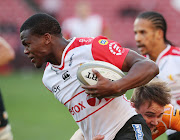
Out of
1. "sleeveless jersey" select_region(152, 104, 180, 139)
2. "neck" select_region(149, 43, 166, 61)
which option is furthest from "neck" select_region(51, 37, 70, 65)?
"neck" select_region(149, 43, 166, 61)

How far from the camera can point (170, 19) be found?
72.5 ft

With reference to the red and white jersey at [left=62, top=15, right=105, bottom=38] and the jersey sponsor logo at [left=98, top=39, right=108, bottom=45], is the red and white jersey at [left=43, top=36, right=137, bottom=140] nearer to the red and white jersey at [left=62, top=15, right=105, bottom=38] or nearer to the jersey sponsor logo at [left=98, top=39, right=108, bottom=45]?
the jersey sponsor logo at [left=98, top=39, right=108, bottom=45]

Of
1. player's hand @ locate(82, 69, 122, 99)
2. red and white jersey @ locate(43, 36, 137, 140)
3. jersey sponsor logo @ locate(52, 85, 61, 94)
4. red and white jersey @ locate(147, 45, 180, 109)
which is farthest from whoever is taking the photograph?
red and white jersey @ locate(147, 45, 180, 109)

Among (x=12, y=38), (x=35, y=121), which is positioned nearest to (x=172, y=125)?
(x=35, y=121)

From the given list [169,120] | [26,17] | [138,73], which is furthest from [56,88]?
[26,17]

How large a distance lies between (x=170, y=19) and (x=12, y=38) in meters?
8.93

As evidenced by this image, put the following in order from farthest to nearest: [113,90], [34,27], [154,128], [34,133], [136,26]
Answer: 1. [34,133]
2. [136,26]
3. [154,128]
4. [34,27]
5. [113,90]

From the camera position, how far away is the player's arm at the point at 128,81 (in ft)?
9.91

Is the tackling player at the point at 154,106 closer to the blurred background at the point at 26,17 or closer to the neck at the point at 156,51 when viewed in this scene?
the neck at the point at 156,51

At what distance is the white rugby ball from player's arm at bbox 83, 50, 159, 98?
9cm

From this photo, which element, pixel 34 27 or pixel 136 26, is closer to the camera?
pixel 34 27

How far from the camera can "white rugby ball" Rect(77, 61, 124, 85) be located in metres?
3.16

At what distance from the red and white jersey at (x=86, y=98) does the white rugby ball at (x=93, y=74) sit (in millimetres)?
196

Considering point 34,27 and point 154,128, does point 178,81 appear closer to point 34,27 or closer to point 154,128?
point 154,128
